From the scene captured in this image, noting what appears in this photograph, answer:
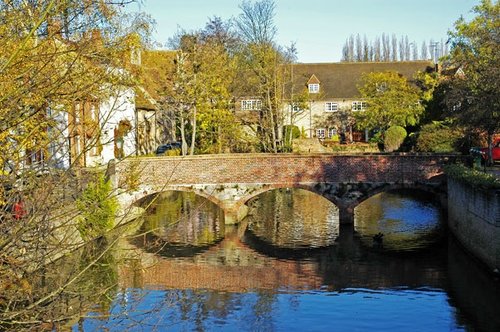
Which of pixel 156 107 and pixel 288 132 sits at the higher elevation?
pixel 156 107

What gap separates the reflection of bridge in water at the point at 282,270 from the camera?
20000 mm

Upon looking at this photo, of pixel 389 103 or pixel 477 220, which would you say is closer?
pixel 477 220

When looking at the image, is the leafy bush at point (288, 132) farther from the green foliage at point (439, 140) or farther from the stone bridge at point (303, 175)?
the stone bridge at point (303, 175)

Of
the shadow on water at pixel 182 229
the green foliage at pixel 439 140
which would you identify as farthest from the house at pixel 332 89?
the shadow on water at pixel 182 229

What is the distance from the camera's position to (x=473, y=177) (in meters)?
21.4

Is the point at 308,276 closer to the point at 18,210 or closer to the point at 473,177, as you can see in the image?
the point at 473,177

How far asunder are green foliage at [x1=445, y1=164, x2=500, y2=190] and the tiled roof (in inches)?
1230

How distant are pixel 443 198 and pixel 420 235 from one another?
318cm

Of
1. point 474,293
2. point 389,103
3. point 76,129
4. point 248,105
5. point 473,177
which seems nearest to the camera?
point 76,129

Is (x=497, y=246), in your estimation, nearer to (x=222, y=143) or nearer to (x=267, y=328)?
(x=267, y=328)

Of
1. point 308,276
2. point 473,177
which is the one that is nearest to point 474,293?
point 473,177

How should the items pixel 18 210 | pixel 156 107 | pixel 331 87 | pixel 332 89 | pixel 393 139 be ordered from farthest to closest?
pixel 331 87, pixel 332 89, pixel 393 139, pixel 156 107, pixel 18 210

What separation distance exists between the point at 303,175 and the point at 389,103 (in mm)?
22615

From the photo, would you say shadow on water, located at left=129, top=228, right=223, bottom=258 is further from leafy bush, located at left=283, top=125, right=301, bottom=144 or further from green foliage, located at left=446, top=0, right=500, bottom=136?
leafy bush, located at left=283, top=125, right=301, bottom=144
